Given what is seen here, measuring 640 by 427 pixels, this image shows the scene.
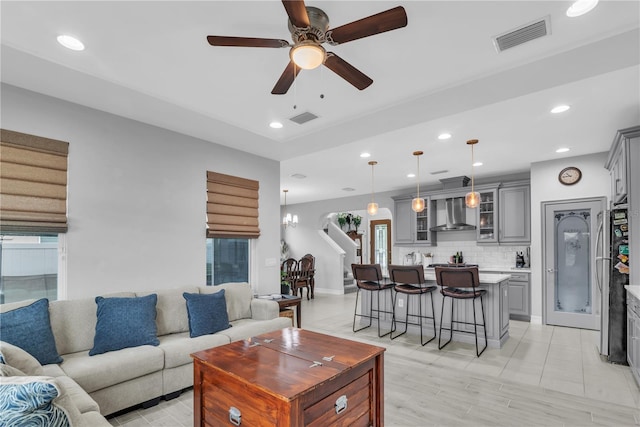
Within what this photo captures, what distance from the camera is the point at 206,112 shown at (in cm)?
370

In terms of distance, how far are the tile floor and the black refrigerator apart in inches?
8.9

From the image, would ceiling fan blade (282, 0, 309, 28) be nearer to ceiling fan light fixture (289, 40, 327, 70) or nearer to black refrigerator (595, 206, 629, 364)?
ceiling fan light fixture (289, 40, 327, 70)

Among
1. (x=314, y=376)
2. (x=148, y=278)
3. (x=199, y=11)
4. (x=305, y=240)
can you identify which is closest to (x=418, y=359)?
(x=314, y=376)

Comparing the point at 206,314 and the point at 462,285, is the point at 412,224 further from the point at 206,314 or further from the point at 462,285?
the point at 206,314

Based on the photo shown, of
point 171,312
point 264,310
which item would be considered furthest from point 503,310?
point 171,312

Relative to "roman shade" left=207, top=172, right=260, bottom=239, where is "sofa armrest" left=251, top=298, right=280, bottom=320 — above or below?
below

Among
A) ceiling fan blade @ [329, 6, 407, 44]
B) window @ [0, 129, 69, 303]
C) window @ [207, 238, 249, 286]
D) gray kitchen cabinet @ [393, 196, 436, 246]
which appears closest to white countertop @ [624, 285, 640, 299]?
ceiling fan blade @ [329, 6, 407, 44]

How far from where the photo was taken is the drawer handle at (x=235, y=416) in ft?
6.27

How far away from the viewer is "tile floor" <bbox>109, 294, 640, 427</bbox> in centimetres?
270

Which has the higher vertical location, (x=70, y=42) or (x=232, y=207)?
(x=70, y=42)

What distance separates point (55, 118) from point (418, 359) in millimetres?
4649

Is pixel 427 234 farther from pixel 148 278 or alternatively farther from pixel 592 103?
pixel 148 278

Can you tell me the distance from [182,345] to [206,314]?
17.6 inches

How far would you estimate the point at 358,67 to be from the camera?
2822 millimetres
